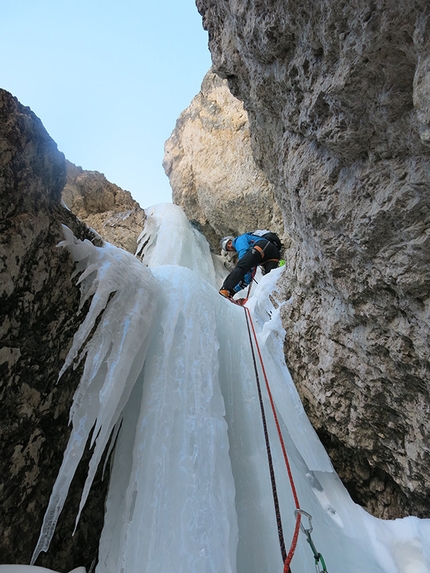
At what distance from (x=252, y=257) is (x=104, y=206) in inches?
130

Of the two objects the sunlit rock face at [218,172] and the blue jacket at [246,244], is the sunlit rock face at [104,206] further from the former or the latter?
the blue jacket at [246,244]

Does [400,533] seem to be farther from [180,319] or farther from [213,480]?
[180,319]

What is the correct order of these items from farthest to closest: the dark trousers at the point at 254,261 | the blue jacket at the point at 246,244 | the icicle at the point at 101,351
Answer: the blue jacket at the point at 246,244 < the dark trousers at the point at 254,261 < the icicle at the point at 101,351

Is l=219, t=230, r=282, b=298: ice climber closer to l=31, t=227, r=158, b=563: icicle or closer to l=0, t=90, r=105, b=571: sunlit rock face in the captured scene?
l=31, t=227, r=158, b=563: icicle

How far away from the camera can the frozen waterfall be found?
1.34 metres

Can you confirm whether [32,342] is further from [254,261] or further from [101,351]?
[254,261]

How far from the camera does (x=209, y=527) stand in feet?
4.35

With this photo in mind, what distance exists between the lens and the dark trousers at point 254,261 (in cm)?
414

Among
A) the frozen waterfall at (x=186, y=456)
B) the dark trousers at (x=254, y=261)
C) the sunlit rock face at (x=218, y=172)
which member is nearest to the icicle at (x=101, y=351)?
the frozen waterfall at (x=186, y=456)

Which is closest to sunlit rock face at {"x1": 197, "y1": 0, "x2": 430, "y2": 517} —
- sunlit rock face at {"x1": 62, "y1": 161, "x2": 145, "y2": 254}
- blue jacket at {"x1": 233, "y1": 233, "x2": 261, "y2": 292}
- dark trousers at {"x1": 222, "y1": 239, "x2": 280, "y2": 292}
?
dark trousers at {"x1": 222, "y1": 239, "x2": 280, "y2": 292}

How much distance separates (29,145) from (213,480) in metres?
1.65

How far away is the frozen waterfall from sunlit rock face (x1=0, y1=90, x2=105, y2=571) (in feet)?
0.25

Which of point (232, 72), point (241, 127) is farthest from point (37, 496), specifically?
point (241, 127)

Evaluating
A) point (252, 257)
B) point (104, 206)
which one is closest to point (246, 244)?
point (252, 257)
